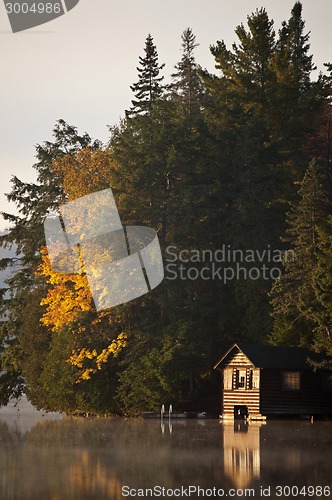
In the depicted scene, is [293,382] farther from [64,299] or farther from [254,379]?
[64,299]

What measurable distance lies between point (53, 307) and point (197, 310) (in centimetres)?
947

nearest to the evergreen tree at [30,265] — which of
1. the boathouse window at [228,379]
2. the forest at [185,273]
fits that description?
the forest at [185,273]

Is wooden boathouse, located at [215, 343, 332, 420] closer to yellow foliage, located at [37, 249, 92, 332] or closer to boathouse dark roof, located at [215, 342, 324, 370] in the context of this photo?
boathouse dark roof, located at [215, 342, 324, 370]

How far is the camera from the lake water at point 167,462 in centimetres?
2628

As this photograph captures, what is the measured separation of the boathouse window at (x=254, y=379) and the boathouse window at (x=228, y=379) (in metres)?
1.31

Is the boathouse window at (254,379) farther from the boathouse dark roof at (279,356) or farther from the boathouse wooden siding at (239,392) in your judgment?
the boathouse dark roof at (279,356)

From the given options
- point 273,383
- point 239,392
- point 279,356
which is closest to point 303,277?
point 279,356

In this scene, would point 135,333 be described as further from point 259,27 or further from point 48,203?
point 259,27

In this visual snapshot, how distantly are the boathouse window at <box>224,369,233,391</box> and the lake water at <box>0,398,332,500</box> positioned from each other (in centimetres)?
853

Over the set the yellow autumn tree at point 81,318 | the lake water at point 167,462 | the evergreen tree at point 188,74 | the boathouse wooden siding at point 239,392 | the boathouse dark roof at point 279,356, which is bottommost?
the lake water at point 167,462

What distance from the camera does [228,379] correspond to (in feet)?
207

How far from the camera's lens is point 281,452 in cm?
3678

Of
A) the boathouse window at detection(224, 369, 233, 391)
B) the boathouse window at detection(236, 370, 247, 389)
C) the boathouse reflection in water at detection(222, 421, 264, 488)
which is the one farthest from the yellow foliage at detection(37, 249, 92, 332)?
the boathouse reflection in water at detection(222, 421, 264, 488)

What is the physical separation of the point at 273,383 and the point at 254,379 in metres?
1.09
